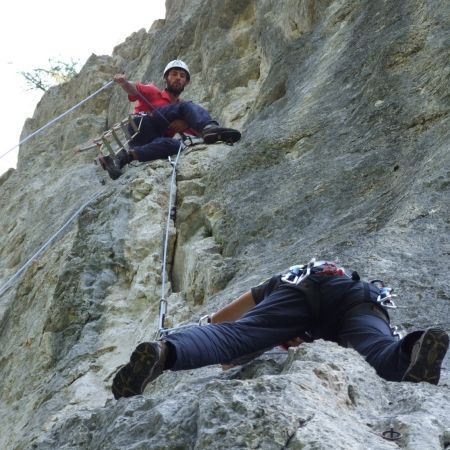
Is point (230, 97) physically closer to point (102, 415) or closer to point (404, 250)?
point (404, 250)

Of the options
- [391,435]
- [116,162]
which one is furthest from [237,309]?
[116,162]

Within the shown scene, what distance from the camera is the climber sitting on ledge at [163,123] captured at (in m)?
9.88

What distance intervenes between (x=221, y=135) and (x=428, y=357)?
640 centimetres

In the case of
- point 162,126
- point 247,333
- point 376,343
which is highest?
point 162,126

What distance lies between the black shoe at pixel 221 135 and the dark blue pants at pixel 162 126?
0.31 metres

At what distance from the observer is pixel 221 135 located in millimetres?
9469

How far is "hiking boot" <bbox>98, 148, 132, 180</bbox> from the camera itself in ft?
33.0

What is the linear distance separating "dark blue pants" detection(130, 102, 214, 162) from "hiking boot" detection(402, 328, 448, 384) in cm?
679

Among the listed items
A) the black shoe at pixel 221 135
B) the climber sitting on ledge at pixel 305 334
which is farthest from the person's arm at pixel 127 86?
the climber sitting on ledge at pixel 305 334

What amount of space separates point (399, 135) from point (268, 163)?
1.47 metres

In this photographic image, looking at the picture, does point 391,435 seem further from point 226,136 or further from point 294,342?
point 226,136

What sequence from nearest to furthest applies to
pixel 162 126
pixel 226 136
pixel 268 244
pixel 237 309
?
pixel 237 309, pixel 268 244, pixel 226 136, pixel 162 126

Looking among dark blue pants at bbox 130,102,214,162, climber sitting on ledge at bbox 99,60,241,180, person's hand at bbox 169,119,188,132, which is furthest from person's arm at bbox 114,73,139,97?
person's hand at bbox 169,119,188,132

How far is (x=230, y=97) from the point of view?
460 inches
